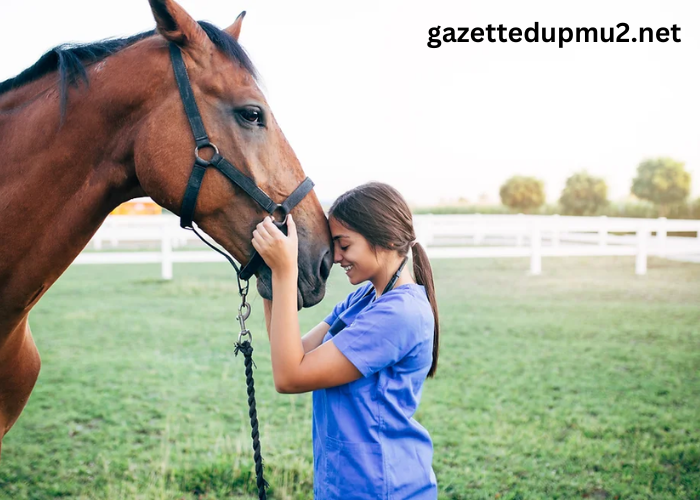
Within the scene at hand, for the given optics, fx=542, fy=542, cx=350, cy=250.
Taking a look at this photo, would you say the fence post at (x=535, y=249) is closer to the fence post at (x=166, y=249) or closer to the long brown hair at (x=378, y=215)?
the fence post at (x=166, y=249)

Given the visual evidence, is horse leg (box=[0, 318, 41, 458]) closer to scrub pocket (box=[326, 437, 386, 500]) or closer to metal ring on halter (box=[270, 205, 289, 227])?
metal ring on halter (box=[270, 205, 289, 227])

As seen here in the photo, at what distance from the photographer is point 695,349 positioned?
6.31 metres

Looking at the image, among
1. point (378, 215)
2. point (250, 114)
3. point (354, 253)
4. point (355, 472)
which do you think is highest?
point (250, 114)

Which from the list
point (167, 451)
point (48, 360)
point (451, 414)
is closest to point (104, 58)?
point (167, 451)

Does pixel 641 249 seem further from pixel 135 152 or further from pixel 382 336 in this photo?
pixel 135 152

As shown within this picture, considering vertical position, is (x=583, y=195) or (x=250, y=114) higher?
(x=583, y=195)

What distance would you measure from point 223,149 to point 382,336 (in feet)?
2.52

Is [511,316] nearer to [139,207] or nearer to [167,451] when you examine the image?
[167,451]

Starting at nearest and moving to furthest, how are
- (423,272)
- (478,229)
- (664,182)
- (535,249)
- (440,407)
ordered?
(423,272) → (440,407) → (535,249) → (478,229) → (664,182)

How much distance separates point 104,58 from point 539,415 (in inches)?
161

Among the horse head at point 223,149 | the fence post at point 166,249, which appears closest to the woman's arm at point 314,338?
the horse head at point 223,149

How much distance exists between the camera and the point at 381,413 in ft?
5.50

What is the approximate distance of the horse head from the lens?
1699 millimetres

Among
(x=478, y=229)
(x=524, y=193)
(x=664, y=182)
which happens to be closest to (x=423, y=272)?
(x=478, y=229)
